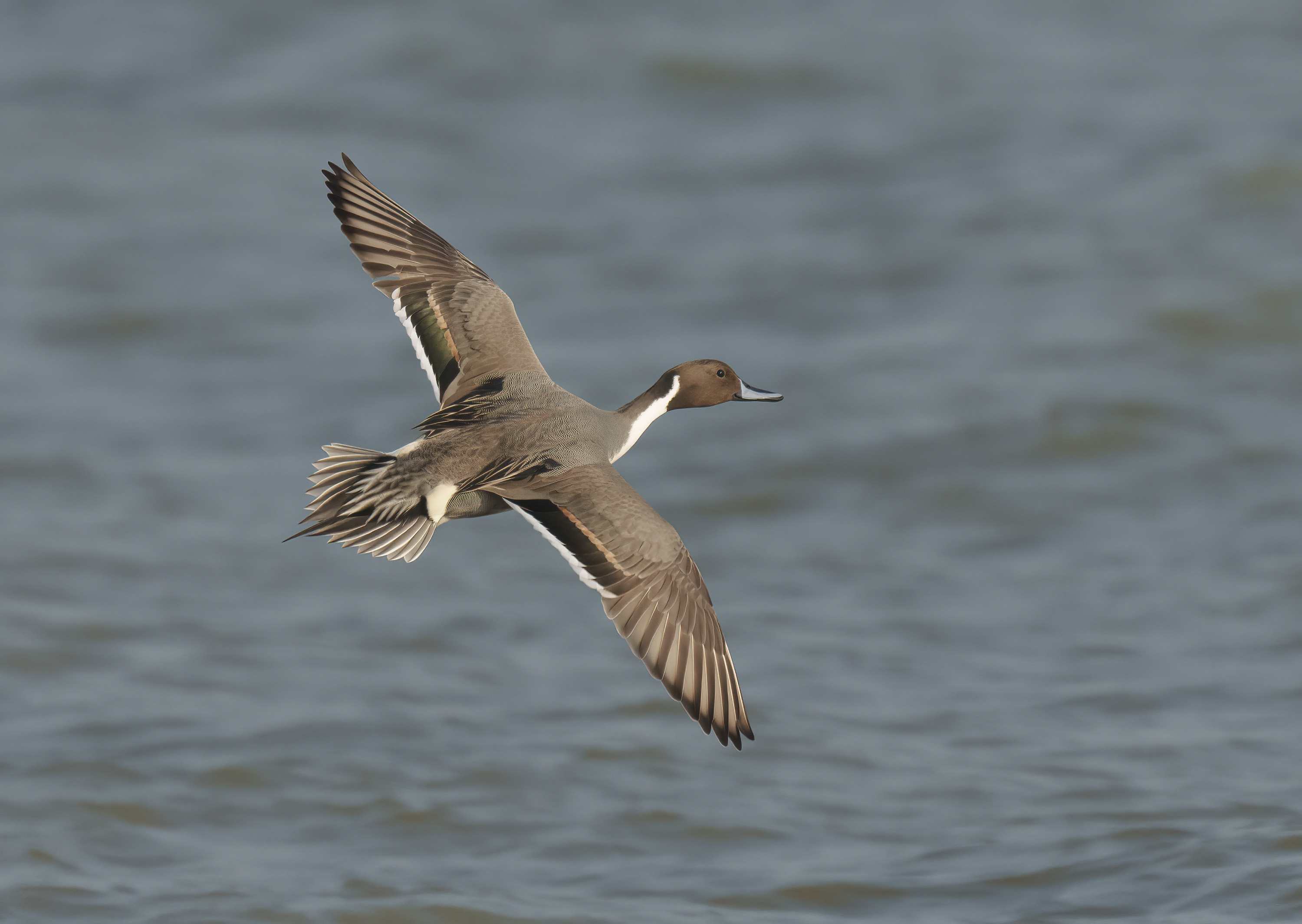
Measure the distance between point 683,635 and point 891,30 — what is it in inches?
441

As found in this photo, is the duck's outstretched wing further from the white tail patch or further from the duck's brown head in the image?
the duck's brown head

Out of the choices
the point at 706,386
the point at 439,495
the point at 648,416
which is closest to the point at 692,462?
the point at 706,386

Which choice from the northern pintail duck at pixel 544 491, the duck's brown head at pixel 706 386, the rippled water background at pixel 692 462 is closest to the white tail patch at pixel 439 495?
the northern pintail duck at pixel 544 491

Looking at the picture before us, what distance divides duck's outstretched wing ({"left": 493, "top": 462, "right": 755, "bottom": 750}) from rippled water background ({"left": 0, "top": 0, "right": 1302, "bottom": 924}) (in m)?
1.95

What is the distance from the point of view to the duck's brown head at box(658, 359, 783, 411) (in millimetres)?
5785

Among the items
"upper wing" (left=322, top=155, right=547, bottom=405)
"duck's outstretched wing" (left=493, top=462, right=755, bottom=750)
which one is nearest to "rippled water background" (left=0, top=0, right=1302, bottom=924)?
"duck's outstretched wing" (left=493, top=462, right=755, bottom=750)

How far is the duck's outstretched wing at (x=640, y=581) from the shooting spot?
4.93 m

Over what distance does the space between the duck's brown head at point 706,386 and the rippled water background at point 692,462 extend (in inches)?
80.9

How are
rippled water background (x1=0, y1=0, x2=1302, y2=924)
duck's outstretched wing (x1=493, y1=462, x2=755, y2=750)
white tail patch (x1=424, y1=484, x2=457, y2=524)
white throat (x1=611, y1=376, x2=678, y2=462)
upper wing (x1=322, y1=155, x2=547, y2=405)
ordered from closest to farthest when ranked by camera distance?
duck's outstretched wing (x1=493, y1=462, x2=755, y2=750) → white tail patch (x1=424, y1=484, x2=457, y2=524) → white throat (x1=611, y1=376, x2=678, y2=462) → upper wing (x1=322, y1=155, x2=547, y2=405) → rippled water background (x1=0, y1=0, x2=1302, y2=924)

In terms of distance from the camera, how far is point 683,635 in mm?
5012

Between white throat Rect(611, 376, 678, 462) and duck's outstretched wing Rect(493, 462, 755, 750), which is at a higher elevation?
white throat Rect(611, 376, 678, 462)

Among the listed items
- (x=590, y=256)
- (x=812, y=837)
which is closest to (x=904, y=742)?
(x=812, y=837)

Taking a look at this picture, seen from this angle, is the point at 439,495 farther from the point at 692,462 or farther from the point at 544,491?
the point at 692,462

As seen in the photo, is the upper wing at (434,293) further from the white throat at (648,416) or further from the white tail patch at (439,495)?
the white tail patch at (439,495)
